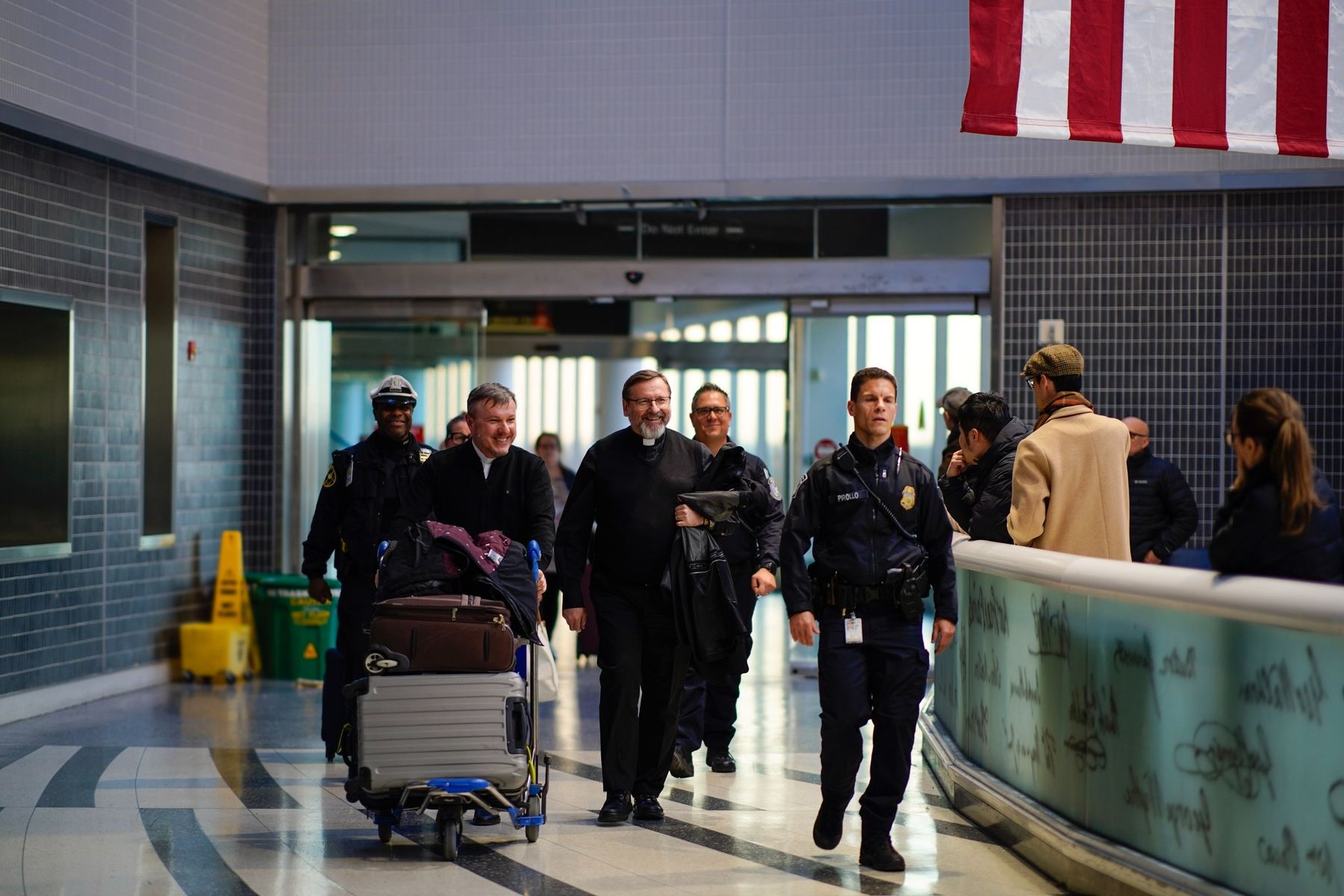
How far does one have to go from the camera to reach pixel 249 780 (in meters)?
7.20

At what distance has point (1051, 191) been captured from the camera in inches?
432

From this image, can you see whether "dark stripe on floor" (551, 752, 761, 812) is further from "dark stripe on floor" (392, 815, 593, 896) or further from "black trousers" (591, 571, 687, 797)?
"dark stripe on floor" (392, 815, 593, 896)

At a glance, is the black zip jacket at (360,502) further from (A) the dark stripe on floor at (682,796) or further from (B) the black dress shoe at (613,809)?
(B) the black dress shoe at (613,809)

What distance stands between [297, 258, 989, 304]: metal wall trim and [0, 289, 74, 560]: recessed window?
2.79 metres

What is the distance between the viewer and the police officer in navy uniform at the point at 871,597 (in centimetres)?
538

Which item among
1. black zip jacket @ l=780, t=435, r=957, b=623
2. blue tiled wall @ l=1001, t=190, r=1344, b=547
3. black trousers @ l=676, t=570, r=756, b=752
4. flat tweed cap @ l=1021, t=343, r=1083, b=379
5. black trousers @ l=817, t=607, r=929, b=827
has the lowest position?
black trousers @ l=676, t=570, r=756, b=752

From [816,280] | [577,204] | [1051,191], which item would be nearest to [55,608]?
[577,204]

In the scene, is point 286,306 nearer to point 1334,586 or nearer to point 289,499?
point 289,499

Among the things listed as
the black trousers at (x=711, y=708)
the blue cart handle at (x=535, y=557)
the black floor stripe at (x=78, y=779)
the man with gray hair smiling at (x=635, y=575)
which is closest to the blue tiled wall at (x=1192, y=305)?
the black trousers at (x=711, y=708)

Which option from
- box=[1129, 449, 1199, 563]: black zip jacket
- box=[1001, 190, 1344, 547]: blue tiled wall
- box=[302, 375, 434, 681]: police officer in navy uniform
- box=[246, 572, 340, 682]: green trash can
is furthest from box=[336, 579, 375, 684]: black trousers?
box=[1001, 190, 1344, 547]: blue tiled wall

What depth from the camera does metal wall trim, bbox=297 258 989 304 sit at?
11.4m

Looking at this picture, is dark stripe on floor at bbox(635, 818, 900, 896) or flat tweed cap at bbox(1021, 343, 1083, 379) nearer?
dark stripe on floor at bbox(635, 818, 900, 896)

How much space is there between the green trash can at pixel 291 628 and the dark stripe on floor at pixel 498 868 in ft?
15.5

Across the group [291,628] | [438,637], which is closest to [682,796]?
[438,637]
